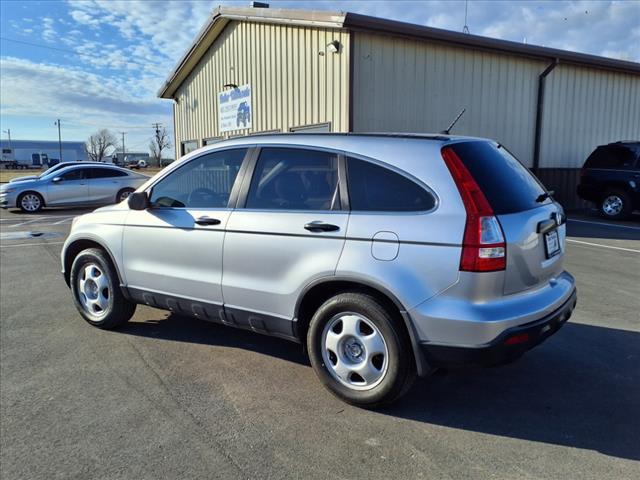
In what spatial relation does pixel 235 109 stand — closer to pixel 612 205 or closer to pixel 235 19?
pixel 235 19

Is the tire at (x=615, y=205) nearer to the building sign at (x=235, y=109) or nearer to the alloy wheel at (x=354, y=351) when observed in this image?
the building sign at (x=235, y=109)

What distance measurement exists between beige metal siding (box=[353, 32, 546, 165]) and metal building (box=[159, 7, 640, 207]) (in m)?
0.03

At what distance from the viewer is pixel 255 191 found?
3729 mm

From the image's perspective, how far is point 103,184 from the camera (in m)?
16.6

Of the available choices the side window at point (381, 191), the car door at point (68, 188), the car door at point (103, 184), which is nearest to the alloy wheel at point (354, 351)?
the side window at point (381, 191)

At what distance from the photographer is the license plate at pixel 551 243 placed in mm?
3244

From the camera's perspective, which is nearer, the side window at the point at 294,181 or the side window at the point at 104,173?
the side window at the point at 294,181

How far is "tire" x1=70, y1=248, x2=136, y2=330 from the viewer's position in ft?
15.3

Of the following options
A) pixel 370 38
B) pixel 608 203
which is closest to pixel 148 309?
pixel 370 38

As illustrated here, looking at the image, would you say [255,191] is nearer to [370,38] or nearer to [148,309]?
[148,309]

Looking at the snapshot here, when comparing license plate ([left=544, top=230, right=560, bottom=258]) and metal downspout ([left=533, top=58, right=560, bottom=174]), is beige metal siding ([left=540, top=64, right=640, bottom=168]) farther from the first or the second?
license plate ([left=544, top=230, right=560, bottom=258])

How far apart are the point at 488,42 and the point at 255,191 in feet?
34.7

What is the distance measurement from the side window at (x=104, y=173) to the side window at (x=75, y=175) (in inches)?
9.4

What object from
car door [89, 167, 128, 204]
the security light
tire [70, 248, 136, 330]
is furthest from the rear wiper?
car door [89, 167, 128, 204]
